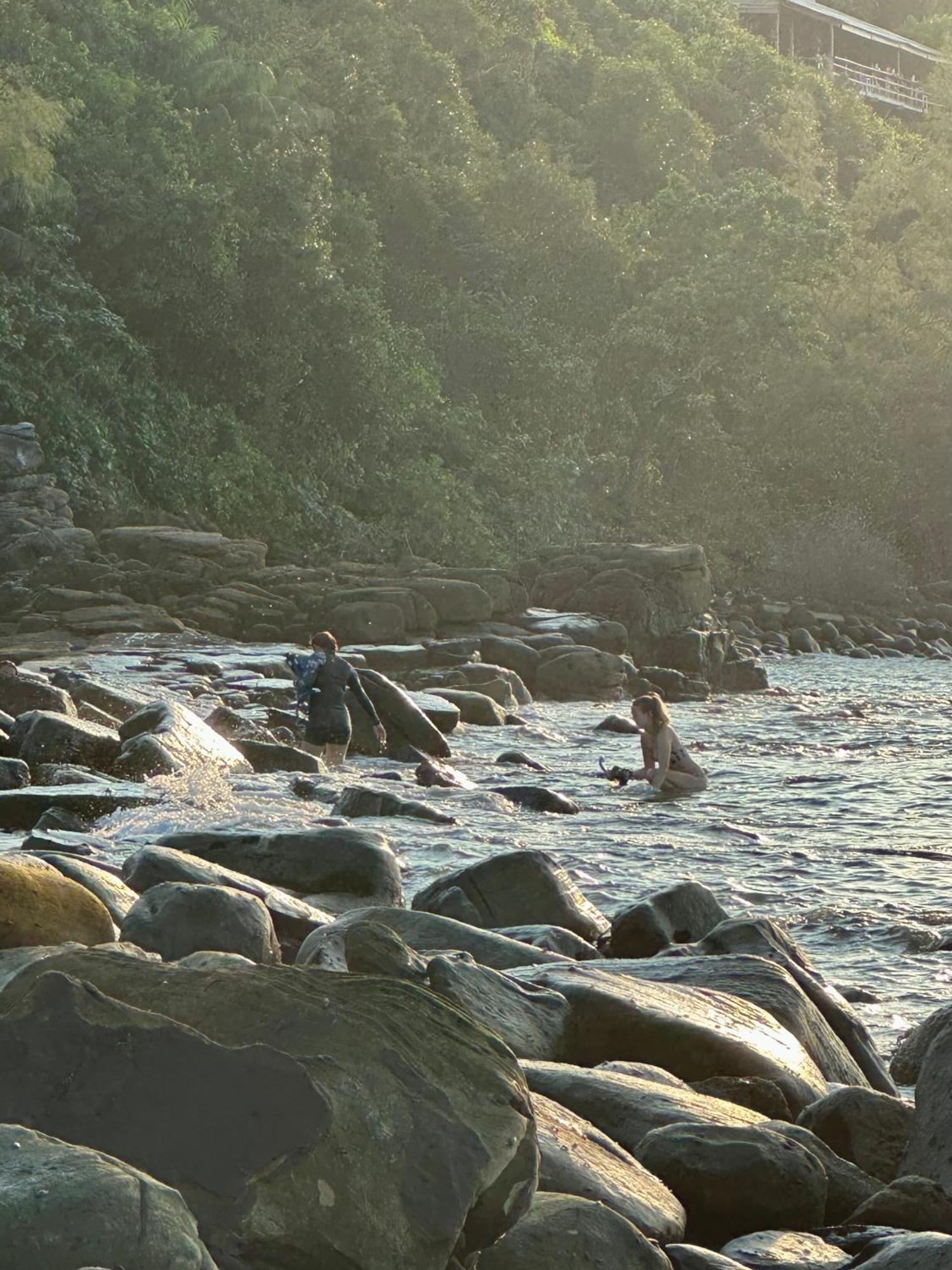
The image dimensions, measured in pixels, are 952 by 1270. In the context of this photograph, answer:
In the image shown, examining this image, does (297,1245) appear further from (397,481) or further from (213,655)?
(397,481)

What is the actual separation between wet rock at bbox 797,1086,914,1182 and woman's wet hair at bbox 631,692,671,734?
A: 28.5 ft

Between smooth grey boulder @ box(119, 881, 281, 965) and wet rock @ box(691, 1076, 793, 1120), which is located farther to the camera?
smooth grey boulder @ box(119, 881, 281, 965)

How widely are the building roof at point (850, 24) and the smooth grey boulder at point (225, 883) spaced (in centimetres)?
6167

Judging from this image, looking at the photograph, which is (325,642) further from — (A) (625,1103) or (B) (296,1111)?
(B) (296,1111)

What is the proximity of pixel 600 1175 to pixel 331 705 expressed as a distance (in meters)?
10.9

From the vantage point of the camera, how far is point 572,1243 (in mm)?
3242

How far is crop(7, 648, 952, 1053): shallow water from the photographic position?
8.52 metres

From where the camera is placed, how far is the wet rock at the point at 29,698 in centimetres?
1427

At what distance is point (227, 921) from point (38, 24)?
30.9m

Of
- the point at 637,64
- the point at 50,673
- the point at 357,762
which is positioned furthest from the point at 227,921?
the point at 637,64

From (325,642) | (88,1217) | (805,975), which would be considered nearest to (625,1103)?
(805,975)

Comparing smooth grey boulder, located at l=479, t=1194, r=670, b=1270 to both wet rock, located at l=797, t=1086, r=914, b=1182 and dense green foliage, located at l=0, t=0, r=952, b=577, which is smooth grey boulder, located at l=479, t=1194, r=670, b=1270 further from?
dense green foliage, located at l=0, t=0, r=952, b=577

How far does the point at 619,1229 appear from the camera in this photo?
130 inches

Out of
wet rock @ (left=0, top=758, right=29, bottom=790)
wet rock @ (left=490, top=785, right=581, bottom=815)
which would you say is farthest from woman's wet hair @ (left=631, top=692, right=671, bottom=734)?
wet rock @ (left=0, top=758, right=29, bottom=790)
